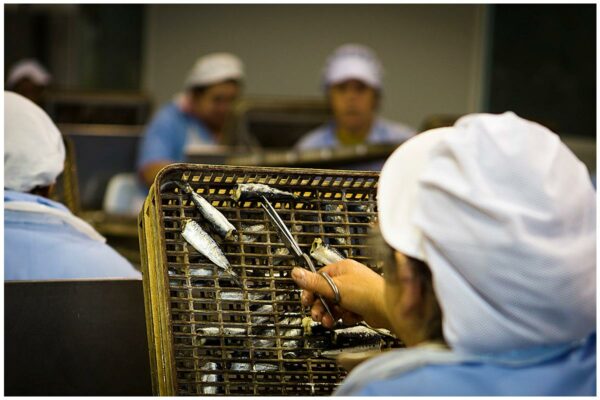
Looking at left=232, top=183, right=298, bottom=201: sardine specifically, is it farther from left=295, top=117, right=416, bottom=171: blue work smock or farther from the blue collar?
left=295, top=117, right=416, bottom=171: blue work smock

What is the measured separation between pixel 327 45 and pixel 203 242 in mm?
5435

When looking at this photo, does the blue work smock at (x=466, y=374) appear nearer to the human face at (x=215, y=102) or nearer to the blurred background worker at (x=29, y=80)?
the human face at (x=215, y=102)

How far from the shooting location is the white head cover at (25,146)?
6.45 ft

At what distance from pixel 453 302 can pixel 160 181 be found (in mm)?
553

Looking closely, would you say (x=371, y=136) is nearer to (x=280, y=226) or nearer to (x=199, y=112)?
(x=199, y=112)

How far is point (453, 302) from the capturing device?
1015 mm

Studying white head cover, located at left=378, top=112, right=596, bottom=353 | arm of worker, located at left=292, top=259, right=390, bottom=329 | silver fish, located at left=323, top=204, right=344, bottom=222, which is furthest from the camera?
silver fish, located at left=323, top=204, right=344, bottom=222

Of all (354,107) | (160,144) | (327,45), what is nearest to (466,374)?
(354,107)

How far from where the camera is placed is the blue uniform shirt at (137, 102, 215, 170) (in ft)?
15.9

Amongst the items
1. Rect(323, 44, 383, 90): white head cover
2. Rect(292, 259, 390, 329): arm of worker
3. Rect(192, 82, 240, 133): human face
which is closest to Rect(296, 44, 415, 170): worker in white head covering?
Rect(323, 44, 383, 90): white head cover

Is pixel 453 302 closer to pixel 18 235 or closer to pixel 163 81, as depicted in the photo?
pixel 18 235

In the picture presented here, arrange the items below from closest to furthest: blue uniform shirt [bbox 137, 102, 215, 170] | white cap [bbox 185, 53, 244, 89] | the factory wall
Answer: blue uniform shirt [bbox 137, 102, 215, 170], white cap [bbox 185, 53, 244, 89], the factory wall

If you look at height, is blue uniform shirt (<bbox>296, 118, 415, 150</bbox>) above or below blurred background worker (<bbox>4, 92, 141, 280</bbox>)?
above

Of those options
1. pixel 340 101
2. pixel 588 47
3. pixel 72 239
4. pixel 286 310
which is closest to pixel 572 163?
pixel 286 310
